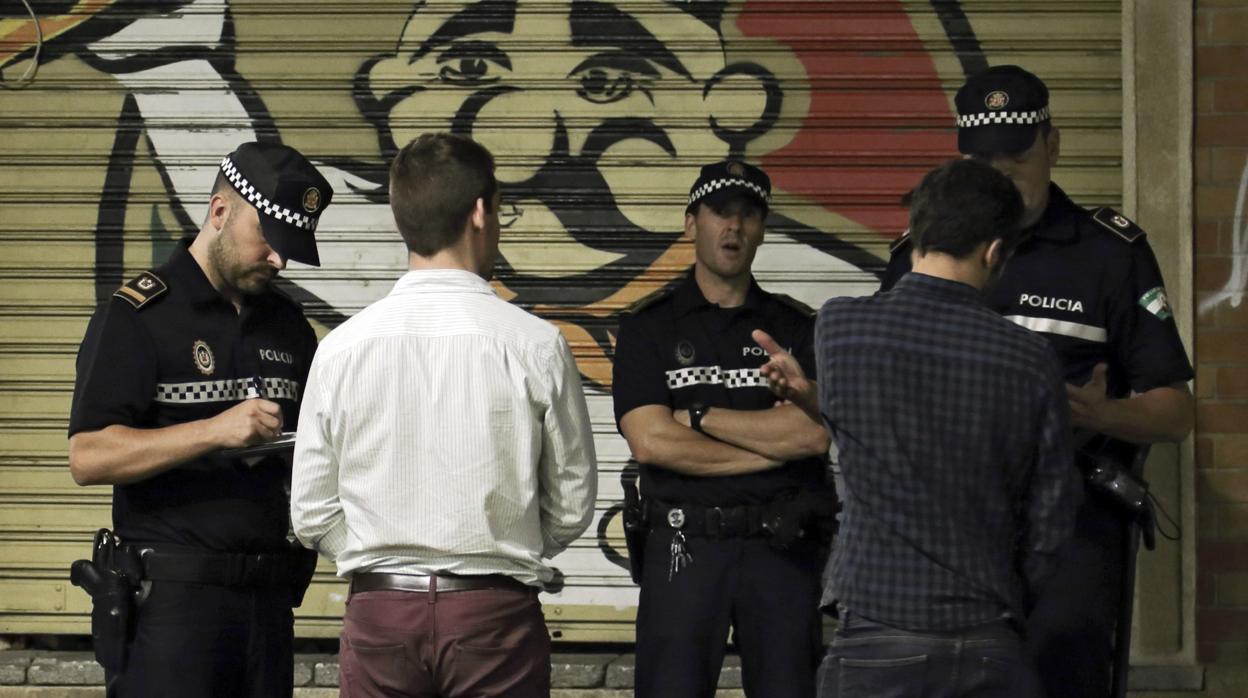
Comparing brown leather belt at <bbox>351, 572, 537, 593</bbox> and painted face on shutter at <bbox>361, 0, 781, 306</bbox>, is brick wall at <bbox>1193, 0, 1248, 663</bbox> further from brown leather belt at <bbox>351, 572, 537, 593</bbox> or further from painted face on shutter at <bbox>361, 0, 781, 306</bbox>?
brown leather belt at <bbox>351, 572, 537, 593</bbox>

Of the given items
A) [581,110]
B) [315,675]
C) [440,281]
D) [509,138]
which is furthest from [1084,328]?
[315,675]

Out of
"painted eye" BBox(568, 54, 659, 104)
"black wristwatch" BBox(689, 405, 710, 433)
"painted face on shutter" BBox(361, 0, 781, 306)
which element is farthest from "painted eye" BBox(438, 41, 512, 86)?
"black wristwatch" BBox(689, 405, 710, 433)

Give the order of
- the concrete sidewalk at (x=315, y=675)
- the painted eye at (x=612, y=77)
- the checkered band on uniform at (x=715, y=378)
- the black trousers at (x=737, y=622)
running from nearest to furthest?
the black trousers at (x=737, y=622) < the checkered band on uniform at (x=715, y=378) < the concrete sidewalk at (x=315, y=675) < the painted eye at (x=612, y=77)

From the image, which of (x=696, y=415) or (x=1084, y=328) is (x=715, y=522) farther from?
(x=1084, y=328)

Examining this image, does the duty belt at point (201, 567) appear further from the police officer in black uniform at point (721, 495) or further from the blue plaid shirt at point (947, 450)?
the blue plaid shirt at point (947, 450)

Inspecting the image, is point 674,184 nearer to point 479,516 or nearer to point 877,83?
point 877,83

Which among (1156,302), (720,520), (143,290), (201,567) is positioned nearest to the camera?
(201,567)

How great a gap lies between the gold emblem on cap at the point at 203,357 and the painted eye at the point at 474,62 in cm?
277

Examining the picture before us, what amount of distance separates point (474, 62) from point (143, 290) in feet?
9.20

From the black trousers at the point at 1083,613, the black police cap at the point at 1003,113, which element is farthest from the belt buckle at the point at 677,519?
the black police cap at the point at 1003,113

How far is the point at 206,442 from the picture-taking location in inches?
168

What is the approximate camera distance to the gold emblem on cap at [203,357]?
4.50 metres

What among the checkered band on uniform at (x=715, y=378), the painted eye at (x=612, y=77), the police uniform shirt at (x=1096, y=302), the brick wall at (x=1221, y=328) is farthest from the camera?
the painted eye at (x=612, y=77)

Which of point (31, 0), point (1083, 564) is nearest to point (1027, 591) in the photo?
point (1083, 564)
